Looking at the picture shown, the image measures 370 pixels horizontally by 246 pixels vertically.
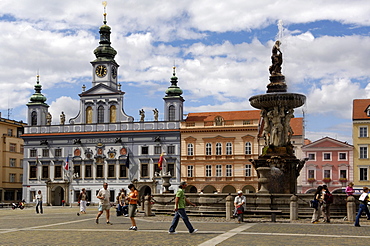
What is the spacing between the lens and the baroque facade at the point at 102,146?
65.9m

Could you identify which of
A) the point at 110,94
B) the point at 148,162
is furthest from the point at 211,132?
the point at 110,94

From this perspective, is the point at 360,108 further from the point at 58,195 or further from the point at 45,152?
the point at 45,152

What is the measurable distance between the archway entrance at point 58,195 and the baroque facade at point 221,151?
1601 centimetres

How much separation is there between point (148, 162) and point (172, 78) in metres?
11.6

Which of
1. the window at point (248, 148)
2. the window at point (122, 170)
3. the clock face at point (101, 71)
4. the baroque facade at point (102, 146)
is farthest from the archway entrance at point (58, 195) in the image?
the window at point (248, 148)

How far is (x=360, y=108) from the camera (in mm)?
63156

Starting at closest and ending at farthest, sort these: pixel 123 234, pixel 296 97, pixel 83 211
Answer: pixel 123 234
pixel 296 97
pixel 83 211

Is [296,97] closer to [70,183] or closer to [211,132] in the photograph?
[211,132]

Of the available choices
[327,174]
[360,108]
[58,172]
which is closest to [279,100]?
[327,174]

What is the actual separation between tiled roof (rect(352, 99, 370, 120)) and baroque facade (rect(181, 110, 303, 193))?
675cm

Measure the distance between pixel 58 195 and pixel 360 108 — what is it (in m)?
37.6

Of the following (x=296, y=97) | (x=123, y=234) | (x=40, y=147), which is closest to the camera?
(x=123, y=234)

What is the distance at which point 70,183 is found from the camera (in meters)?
67.9

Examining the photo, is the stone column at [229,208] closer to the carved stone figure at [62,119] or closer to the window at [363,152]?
the window at [363,152]
